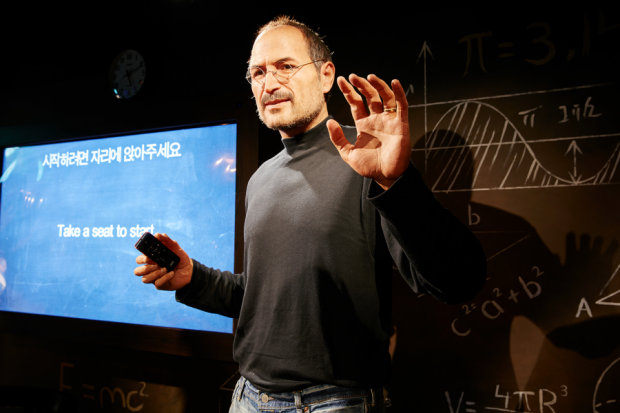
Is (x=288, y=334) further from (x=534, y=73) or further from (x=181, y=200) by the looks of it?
(x=534, y=73)

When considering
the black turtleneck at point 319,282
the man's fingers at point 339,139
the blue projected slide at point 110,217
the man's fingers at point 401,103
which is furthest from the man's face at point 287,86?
the blue projected slide at point 110,217

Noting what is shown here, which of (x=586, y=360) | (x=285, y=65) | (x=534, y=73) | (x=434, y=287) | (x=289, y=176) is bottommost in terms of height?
(x=586, y=360)

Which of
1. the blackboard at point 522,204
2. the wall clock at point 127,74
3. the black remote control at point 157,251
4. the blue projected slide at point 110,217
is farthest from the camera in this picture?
the wall clock at point 127,74

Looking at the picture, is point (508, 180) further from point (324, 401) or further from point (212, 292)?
point (212, 292)

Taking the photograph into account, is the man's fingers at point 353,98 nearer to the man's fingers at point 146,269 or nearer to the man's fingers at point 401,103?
the man's fingers at point 401,103

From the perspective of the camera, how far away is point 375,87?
2.22ft

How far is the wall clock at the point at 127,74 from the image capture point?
2.10 meters

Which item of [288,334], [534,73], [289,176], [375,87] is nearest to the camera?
[375,87]

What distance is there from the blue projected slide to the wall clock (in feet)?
1.15

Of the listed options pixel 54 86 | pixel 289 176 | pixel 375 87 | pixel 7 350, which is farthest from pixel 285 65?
pixel 7 350

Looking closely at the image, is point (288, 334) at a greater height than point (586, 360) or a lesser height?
greater

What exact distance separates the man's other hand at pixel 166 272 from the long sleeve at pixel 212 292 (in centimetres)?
2

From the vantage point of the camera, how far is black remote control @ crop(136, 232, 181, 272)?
1.06 meters

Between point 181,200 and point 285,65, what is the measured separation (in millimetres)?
1016
